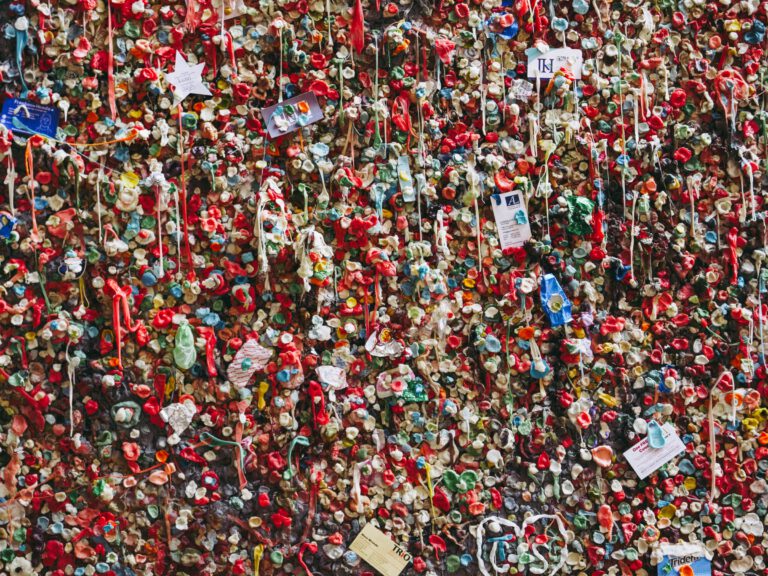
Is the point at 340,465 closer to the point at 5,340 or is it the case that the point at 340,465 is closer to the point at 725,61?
the point at 5,340

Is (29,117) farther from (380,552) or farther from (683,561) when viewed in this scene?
(683,561)

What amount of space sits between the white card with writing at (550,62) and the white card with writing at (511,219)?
286 millimetres

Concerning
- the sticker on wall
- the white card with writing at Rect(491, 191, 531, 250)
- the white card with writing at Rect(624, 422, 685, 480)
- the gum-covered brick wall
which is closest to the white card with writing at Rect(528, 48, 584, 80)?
the gum-covered brick wall

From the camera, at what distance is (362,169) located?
174 cm

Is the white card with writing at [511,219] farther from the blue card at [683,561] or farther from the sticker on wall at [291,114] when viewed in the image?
the blue card at [683,561]

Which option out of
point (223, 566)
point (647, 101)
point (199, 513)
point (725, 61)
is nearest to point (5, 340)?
point (199, 513)

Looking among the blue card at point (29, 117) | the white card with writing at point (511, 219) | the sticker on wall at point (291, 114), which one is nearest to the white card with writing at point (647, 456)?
the white card with writing at point (511, 219)

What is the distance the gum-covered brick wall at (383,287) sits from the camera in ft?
5.39

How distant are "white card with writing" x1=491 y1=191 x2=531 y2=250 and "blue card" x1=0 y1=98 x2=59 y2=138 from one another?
0.96 meters

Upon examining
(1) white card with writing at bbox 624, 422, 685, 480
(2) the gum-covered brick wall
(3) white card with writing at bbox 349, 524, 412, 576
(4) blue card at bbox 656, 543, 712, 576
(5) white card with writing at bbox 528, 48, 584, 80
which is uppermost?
(5) white card with writing at bbox 528, 48, 584, 80

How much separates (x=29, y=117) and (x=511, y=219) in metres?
1.06

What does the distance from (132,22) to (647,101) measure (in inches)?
46.2

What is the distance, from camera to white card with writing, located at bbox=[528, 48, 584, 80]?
1800 millimetres

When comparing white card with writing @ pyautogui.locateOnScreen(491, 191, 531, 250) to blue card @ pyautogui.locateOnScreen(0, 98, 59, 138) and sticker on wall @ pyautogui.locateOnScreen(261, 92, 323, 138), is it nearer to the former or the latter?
sticker on wall @ pyautogui.locateOnScreen(261, 92, 323, 138)
